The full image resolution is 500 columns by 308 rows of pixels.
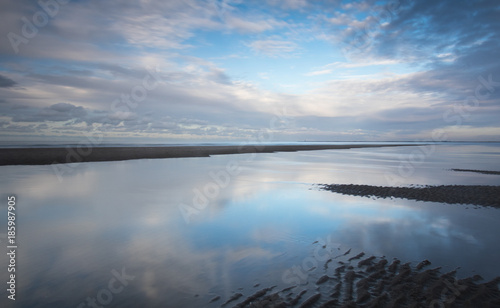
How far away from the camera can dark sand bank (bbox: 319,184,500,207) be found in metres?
16.1

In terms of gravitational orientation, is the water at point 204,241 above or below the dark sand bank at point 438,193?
below

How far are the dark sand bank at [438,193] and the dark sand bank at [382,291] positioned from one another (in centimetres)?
1157

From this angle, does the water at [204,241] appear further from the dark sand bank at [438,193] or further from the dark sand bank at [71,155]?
the dark sand bank at [71,155]

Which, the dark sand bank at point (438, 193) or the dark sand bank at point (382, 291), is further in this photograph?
the dark sand bank at point (438, 193)

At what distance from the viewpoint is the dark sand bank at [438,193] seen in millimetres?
16086

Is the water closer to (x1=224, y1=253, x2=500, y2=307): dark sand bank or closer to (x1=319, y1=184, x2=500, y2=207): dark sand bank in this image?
(x1=224, y1=253, x2=500, y2=307): dark sand bank

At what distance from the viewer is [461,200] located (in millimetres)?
16172

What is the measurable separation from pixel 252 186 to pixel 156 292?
1622cm

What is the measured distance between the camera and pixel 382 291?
5961mm

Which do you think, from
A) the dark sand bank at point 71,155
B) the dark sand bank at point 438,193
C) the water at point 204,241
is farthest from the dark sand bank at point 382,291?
the dark sand bank at point 71,155

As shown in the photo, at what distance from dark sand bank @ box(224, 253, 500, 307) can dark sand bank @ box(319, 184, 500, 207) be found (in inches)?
456

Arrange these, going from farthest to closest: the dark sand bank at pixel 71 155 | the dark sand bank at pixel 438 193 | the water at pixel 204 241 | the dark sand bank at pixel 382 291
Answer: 1. the dark sand bank at pixel 71 155
2. the dark sand bank at pixel 438 193
3. the water at pixel 204 241
4. the dark sand bank at pixel 382 291

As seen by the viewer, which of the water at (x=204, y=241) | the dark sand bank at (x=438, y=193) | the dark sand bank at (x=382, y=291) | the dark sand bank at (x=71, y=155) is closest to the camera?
the dark sand bank at (x=382, y=291)

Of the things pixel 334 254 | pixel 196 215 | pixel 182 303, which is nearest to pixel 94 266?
pixel 182 303
